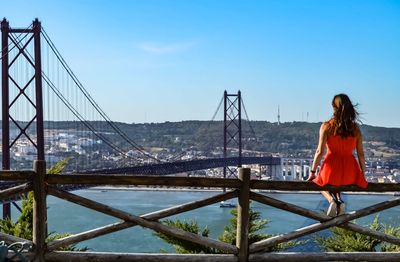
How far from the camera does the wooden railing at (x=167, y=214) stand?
351cm

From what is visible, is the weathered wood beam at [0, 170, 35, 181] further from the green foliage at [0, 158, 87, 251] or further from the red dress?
the red dress

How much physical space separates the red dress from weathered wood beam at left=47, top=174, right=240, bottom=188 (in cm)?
59

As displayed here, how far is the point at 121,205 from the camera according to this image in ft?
112

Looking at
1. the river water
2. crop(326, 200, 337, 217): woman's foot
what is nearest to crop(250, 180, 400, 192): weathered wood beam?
crop(326, 200, 337, 217): woman's foot

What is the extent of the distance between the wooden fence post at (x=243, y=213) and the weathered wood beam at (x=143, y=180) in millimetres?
50

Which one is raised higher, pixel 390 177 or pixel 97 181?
pixel 97 181

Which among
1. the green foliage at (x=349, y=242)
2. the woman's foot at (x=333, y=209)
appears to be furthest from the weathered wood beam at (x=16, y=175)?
the green foliage at (x=349, y=242)

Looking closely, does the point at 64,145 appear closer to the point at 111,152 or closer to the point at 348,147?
the point at 111,152

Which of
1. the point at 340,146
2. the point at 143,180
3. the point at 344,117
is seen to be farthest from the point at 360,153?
the point at 143,180

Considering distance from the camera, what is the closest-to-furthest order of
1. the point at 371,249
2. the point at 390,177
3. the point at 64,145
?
the point at 371,249
the point at 64,145
the point at 390,177

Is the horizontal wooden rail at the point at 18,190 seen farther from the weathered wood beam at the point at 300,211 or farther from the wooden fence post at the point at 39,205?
the weathered wood beam at the point at 300,211

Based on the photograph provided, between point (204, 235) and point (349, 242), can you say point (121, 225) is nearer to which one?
point (204, 235)

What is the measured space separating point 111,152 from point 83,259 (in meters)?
30.8

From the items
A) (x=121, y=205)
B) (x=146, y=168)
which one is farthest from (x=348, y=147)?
(x=121, y=205)
